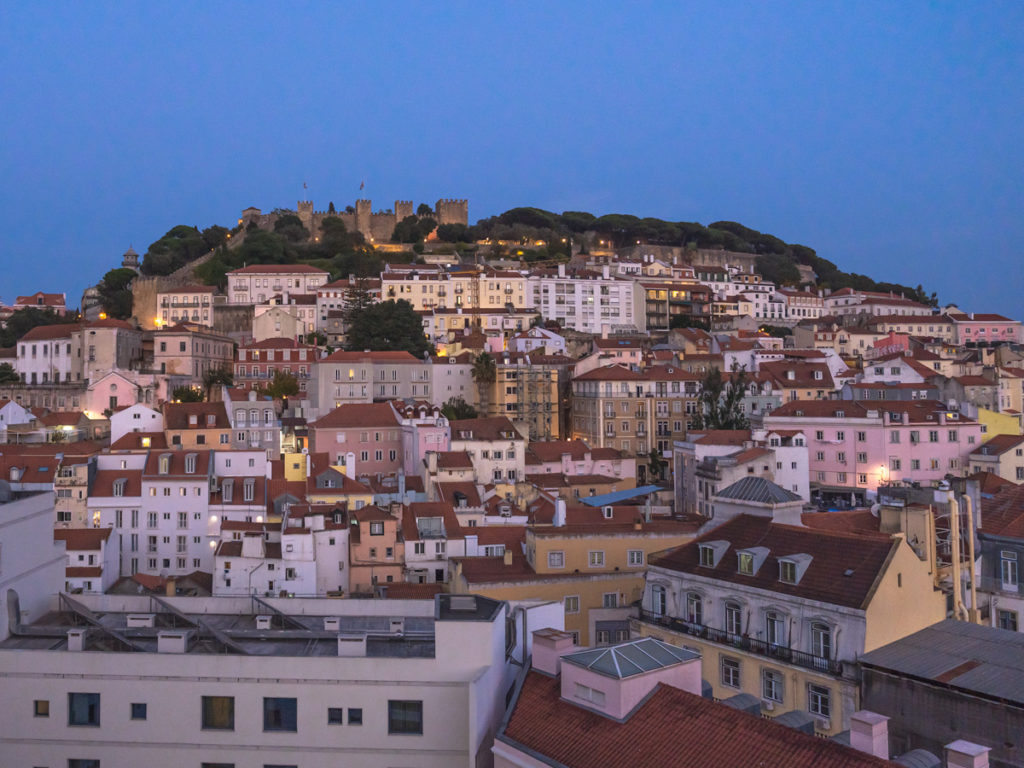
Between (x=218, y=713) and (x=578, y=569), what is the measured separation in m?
14.6

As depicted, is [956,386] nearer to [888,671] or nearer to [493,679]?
[888,671]

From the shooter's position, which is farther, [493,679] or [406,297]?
[406,297]

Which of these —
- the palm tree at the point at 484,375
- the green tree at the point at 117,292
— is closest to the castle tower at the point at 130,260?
the green tree at the point at 117,292

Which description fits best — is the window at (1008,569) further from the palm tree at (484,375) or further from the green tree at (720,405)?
the palm tree at (484,375)

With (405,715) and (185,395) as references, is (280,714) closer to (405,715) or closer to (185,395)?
(405,715)

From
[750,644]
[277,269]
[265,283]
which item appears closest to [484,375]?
[265,283]

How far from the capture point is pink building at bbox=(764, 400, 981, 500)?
41.9 m

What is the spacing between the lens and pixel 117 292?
7844 cm

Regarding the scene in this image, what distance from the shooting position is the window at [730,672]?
18.4 metres

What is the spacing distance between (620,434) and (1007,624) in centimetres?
3088

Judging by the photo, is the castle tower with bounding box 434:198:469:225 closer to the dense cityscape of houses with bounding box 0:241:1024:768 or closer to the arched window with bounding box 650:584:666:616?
the dense cityscape of houses with bounding box 0:241:1024:768

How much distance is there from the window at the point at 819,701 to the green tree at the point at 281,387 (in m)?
41.8

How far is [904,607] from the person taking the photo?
17078mm

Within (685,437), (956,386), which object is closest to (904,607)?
(685,437)
